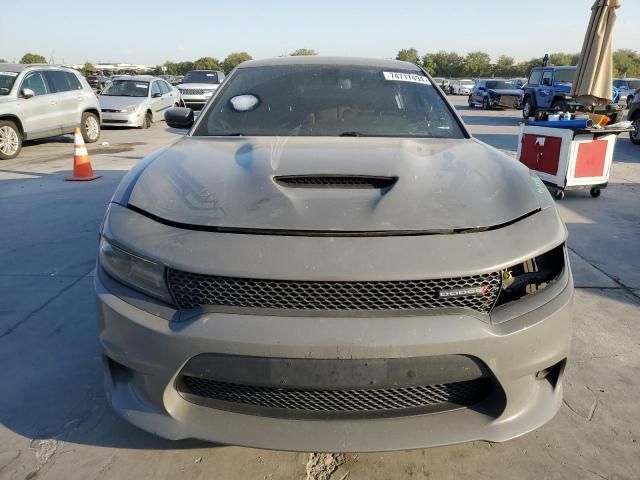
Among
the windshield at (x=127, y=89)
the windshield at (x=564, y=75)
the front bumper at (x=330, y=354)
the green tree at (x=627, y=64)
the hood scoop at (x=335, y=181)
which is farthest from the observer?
the green tree at (x=627, y=64)

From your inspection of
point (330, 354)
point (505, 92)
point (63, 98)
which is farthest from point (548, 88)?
point (330, 354)

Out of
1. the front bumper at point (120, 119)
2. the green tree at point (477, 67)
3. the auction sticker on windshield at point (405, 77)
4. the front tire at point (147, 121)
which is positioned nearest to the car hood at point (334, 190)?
the auction sticker on windshield at point (405, 77)

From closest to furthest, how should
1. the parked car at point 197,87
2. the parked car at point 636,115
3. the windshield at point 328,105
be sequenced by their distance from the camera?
1. the windshield at point 328,105
2. the parked car at point 636,115
3. the parked car at point 197,87

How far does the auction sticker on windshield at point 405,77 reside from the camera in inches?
120

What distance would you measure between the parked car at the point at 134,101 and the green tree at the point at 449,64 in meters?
68.6

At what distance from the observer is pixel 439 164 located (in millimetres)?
2074

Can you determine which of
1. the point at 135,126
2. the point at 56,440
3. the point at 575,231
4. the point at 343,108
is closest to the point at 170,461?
the point at 56,440

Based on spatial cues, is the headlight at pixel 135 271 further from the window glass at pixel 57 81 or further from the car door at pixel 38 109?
the window glass at pixel 57 81

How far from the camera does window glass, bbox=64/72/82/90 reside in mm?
10953

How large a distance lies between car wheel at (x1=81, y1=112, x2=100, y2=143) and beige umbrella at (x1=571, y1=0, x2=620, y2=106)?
33.8 feet

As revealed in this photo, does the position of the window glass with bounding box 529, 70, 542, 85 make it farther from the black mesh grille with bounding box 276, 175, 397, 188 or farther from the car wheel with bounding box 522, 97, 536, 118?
the black mesh grille with bounding box 276, 175, 397, 188

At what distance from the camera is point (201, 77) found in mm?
19938

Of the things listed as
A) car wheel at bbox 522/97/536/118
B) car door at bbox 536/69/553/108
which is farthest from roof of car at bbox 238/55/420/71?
car wheel at bbox 522/97/536/118

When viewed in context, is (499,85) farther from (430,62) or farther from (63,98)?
(430,62)
